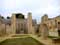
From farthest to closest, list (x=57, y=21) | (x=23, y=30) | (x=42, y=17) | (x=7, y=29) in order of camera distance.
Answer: (x=23, y=30)
(x=7, y=29)
(x=42, y=17)
(x=57, y=21)

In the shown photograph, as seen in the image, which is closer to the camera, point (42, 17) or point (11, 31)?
point (42, 17)

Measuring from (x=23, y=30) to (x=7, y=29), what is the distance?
5.79 m

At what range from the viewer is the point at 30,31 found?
115 feet

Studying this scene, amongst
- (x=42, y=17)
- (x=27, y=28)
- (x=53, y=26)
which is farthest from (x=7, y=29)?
(x=53, y=26)

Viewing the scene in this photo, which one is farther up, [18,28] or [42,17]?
[42,17]

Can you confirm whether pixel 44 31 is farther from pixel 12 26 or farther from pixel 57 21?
pixel 12 26

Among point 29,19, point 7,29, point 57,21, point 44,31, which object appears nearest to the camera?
point 44,31

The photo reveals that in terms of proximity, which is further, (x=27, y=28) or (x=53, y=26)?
(x=27, y=28)

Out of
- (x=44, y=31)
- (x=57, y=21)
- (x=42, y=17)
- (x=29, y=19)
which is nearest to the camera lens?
(x=44, y=31)

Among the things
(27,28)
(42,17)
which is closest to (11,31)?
(27,28)

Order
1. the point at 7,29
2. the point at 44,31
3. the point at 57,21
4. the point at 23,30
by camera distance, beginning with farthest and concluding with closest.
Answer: the point at 23,30 → the point at 7,29 → the point at 57,21 → the point at 44,31

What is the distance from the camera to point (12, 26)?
115ft

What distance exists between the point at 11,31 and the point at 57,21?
46.0ft

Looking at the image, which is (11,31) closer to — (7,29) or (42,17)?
(7,29)
